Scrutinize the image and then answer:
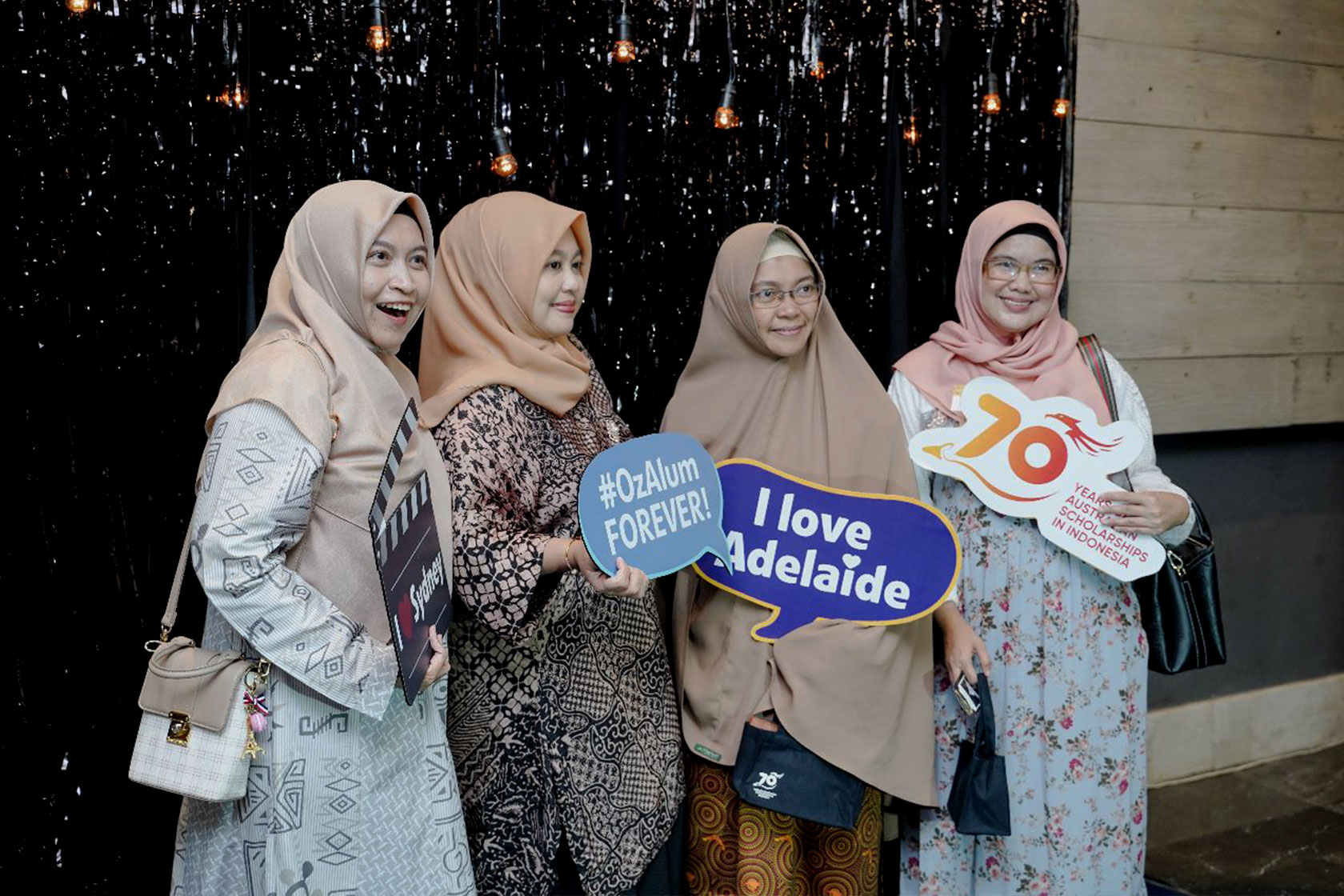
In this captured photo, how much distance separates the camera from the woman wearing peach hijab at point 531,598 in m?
1.78

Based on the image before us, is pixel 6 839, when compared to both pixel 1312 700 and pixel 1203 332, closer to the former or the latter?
pixel 1203 332

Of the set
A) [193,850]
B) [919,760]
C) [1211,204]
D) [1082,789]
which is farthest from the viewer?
[1211,204]

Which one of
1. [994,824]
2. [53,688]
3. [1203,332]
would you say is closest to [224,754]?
[53,688]

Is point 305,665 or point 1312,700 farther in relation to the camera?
point 1312,700

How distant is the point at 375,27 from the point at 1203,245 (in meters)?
2.36

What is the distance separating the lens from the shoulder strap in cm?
239

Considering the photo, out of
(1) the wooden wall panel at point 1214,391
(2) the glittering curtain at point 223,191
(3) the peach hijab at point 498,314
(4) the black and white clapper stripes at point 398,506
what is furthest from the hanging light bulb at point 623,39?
(1) the wooden wall panel at point 1214,391

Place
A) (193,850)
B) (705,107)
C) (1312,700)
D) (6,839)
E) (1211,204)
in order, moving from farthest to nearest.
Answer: (1312,700)
(1211,204)
(705,107)
(6,839)
(193,850)

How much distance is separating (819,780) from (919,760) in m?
0.26

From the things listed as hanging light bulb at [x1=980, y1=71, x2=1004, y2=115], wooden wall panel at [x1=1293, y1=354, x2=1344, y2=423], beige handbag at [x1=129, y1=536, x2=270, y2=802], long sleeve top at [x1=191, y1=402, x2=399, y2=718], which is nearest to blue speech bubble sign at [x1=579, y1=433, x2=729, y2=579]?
long sleeve top at [x1=191, y1=402, x2=399, y2=718]

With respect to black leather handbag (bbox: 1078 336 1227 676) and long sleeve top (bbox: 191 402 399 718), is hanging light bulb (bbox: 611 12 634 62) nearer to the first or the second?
black leather handbag (bbox: 1078 336 1227 676)

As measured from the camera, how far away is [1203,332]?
336 centimetres

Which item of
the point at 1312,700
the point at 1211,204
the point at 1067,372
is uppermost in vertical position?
the point at 1211,204

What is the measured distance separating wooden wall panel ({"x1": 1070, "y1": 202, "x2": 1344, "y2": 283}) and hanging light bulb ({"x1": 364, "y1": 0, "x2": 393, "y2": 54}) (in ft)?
6.11
